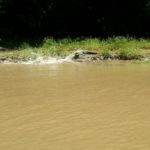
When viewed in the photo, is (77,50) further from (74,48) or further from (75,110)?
(75,110)

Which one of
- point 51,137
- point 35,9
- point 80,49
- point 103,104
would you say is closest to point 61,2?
point 35,9

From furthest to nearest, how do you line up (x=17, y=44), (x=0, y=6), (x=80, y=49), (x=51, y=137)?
(x=0, y=6) → (x=17, y=44) → (x=80, y=49) → (x=51, y=137)

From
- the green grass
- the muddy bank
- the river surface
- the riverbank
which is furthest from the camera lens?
the green grass

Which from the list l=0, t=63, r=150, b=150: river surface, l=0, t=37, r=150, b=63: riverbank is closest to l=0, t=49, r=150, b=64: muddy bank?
l=0, t=37, r=150, b=63: riverbank

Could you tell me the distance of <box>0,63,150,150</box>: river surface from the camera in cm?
700

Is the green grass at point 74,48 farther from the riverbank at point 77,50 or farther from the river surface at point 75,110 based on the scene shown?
the river surface at point 75,110

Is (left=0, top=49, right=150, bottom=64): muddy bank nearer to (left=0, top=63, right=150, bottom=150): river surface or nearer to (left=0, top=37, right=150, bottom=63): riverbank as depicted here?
(left=0, top=37, right=150, bottom=63): riverbank

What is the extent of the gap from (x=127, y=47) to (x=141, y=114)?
12498 mm

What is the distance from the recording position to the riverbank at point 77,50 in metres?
19.6

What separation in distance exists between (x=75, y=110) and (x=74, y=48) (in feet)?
41.7

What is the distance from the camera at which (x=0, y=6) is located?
84.2ft

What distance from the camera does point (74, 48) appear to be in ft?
71.2

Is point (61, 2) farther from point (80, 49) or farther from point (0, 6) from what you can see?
point (80, 49)

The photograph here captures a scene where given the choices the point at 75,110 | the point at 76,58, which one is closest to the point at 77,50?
the point at 76,58
